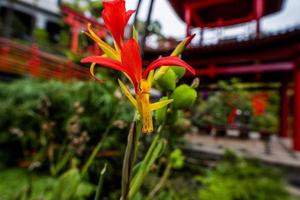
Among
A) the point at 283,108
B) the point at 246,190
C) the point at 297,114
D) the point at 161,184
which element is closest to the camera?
the point at 161,184

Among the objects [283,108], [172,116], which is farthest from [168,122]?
[283,108]

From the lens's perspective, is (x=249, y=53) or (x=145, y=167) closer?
(x=145, y=167)

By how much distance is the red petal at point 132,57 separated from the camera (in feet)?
1.00

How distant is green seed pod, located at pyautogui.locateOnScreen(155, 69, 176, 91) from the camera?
0.40 m

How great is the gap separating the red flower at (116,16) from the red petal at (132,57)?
38mm

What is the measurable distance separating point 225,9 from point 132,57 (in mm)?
6806

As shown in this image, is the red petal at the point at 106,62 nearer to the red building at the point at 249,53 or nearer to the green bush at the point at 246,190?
the green bush at the point at 246,190

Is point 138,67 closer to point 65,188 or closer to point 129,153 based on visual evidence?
point 129,153

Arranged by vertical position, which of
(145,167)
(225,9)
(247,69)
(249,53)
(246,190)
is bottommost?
(246,190)

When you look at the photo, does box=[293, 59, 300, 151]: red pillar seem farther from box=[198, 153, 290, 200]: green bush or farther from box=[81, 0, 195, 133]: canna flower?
box=[81, 0, 195, 133]: canna flower

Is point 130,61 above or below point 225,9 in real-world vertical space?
below

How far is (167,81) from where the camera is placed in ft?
1.34

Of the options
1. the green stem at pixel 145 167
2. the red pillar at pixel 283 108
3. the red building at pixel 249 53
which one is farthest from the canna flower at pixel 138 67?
the red pillar at pixel 283 108

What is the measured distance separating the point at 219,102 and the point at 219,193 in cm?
180
